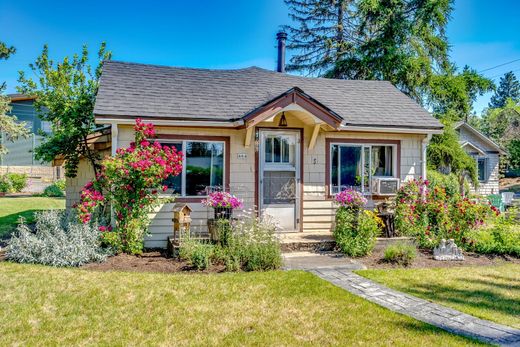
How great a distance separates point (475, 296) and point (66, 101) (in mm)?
9869

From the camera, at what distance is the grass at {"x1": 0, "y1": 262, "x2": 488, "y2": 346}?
3.94 m

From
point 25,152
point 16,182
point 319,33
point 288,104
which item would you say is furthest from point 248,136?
point 25,152

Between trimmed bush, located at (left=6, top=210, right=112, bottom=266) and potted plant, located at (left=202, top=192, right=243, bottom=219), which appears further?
potted plant, located at (left=202, top=192, right=243, bottom=219)

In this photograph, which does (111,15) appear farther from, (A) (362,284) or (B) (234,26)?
(A) (362,284)

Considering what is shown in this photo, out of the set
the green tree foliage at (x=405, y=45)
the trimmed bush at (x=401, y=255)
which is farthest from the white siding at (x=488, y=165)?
the trimmed bush at (x=401, y=255)

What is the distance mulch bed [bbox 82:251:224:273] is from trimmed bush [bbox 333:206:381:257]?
2.64 meters

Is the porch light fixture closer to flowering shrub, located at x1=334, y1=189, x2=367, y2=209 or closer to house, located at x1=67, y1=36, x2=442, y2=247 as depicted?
house, located at x1=67, y1=36, x2=442, y2=247

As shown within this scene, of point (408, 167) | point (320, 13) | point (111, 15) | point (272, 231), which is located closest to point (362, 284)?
point (272, 231)

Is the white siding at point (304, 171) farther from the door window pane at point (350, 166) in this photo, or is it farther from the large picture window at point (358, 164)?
the door window pane at point (350, 166)

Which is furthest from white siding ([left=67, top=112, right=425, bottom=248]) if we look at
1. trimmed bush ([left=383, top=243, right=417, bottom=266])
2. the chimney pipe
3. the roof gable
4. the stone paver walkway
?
the roof gable

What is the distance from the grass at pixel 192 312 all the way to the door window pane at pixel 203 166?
2899 millimetres

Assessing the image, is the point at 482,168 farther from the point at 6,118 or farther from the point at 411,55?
the point at 6,118

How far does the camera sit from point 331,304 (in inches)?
195

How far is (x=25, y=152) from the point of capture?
28.0 m
